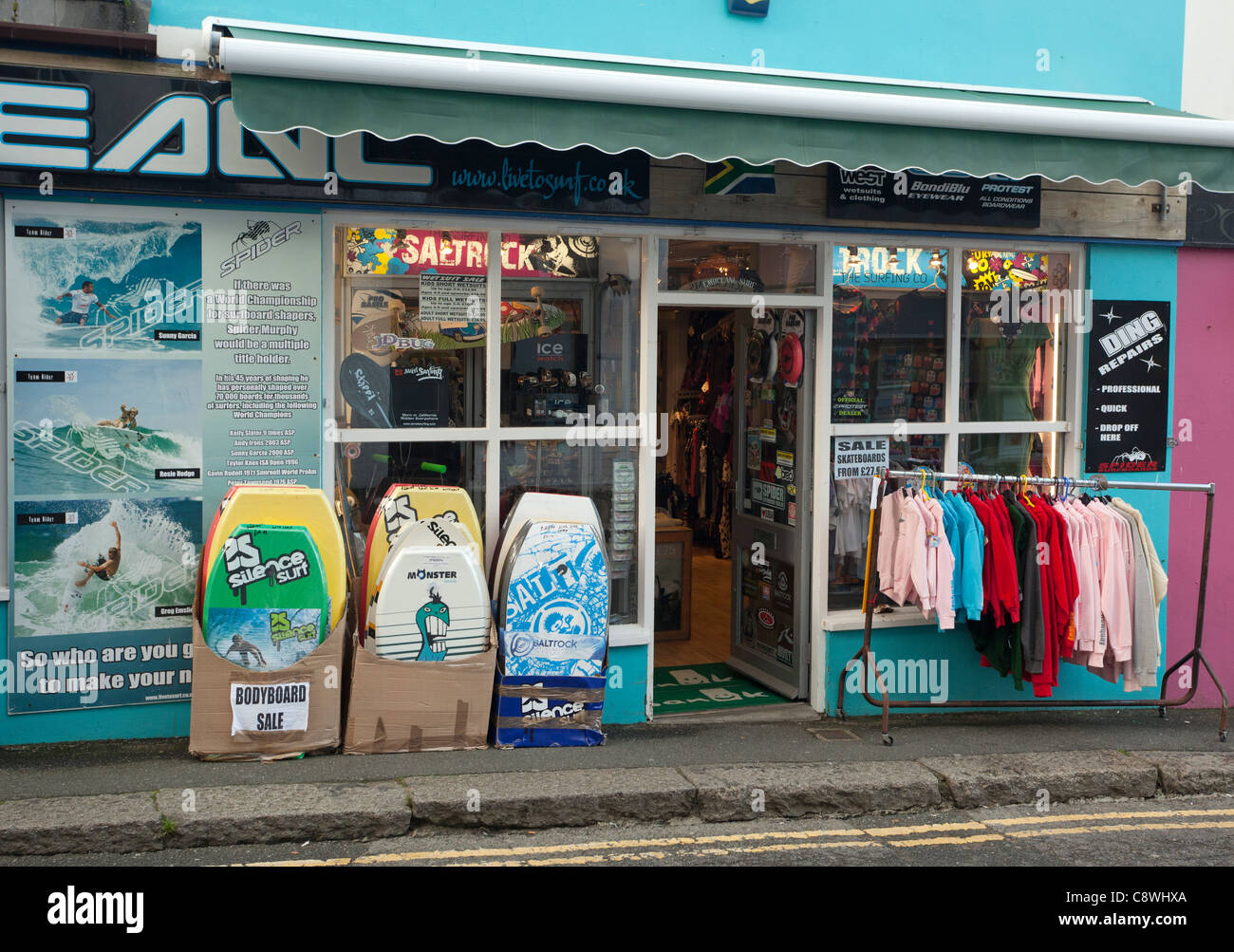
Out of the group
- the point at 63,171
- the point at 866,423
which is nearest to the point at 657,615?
the point at 866,423

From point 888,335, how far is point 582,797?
12.1 ft

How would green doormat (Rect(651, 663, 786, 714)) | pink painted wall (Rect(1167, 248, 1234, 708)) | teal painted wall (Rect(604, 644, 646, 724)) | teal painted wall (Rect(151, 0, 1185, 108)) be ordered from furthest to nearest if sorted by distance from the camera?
pink painted wall (Rect(1167, 248, 1234, 708)) < green doormat (Rect(651, 663, 786, 714)) < teal painted wall (Rect(604, 644, 646, 724)) < teal painted wall (Rect(151, 0, 1185, 108))

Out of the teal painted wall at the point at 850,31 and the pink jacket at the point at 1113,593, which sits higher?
the teal painted wall at the point at 850,31

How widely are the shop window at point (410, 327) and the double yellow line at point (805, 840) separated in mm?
2476

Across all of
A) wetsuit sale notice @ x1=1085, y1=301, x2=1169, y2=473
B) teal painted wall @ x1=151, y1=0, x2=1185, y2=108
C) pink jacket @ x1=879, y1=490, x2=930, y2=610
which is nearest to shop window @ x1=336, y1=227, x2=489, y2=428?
teal painted wall @ x1=151, y1=0, x2=1185, y2=108

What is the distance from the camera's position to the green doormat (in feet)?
25.2

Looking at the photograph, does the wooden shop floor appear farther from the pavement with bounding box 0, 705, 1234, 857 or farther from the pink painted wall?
the pink painted wall

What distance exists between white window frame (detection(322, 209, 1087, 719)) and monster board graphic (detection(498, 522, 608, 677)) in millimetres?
546

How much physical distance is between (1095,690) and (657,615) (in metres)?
3.23

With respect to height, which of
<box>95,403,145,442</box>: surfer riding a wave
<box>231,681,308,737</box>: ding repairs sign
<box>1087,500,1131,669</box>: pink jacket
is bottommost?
<box>231,681,308,737</box>: ding repairs sign

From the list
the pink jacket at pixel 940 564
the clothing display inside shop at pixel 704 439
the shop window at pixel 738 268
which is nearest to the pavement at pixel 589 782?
the pink jacket at pixel 940 564

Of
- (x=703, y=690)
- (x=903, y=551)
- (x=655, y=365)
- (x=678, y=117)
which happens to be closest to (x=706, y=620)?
(x=703, y=690)

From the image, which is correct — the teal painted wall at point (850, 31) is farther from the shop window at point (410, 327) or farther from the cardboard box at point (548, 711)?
the cardboard box at point (548, 711)

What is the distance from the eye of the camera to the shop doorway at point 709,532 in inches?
314
